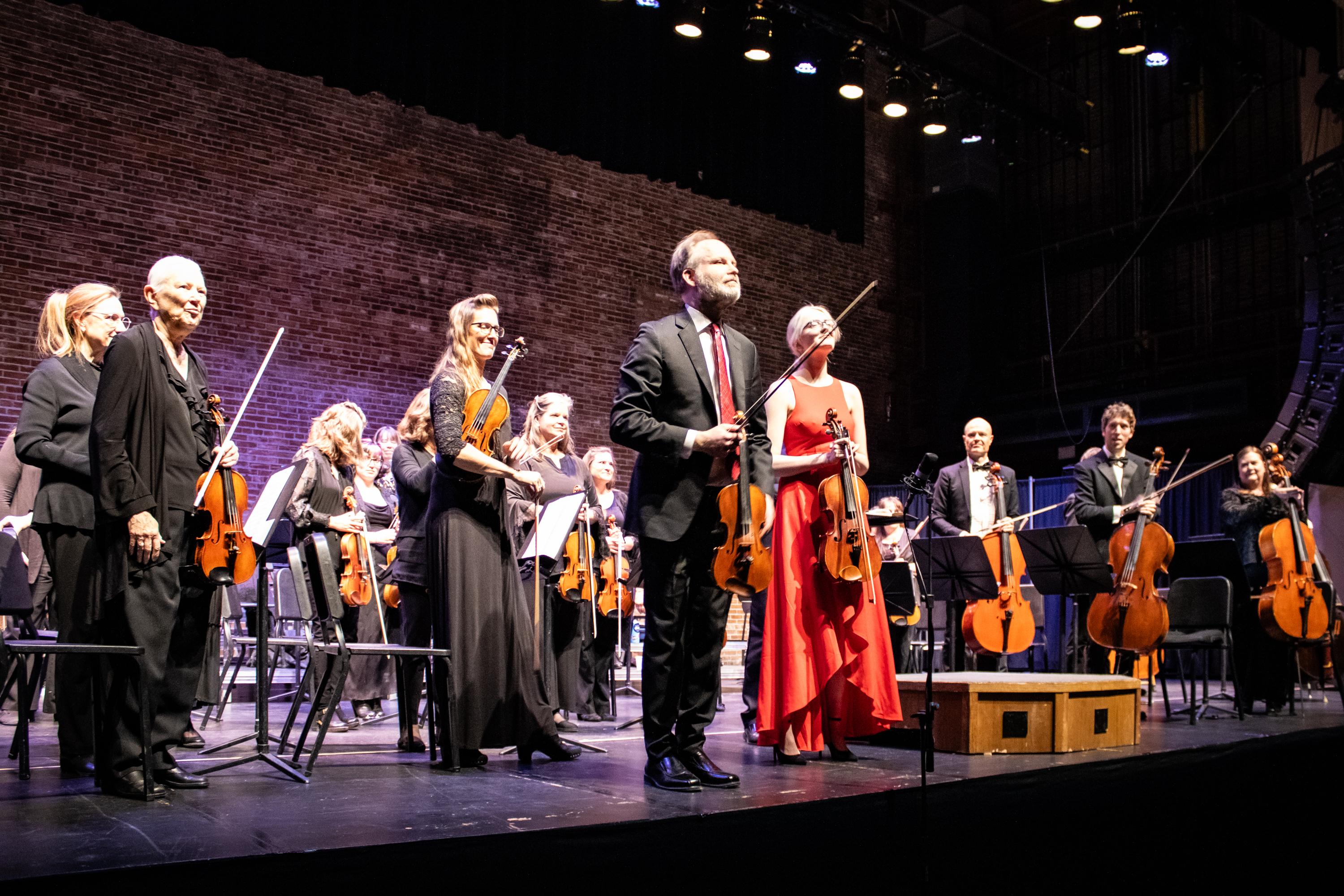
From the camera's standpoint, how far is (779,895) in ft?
10.4

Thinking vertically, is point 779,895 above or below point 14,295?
below

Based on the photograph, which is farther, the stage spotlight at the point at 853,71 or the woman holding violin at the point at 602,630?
the stage spotlight at the point at 853,71

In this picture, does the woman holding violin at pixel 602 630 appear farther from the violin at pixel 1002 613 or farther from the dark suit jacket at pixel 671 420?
the dark suit jacket at pixel 671 420

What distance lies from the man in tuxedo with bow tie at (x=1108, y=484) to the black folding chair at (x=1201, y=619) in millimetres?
450

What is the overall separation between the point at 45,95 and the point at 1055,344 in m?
11.1

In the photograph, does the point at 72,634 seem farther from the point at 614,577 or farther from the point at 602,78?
the point at 602,78

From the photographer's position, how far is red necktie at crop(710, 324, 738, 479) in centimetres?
346

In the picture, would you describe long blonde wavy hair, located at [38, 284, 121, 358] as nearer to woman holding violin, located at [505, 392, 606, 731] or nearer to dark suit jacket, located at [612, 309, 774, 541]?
woman holding violin, located at [505, 392, 606, 731]

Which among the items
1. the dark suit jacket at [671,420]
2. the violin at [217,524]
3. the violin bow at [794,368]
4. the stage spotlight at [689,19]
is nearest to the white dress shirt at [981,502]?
the violin bow at [794,368]

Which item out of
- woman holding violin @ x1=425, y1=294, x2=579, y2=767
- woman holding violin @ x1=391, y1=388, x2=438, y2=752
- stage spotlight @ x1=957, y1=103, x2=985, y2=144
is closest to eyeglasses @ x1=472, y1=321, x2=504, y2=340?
woman holding violin @ x1=425, y1=294, x2=579, y2=767

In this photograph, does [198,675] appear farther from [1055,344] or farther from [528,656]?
[1055,344]

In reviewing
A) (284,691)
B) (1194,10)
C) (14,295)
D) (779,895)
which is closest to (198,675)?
(779,895)

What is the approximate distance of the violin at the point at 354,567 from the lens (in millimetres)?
5766

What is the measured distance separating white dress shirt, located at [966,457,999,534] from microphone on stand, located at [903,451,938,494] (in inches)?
93.6
